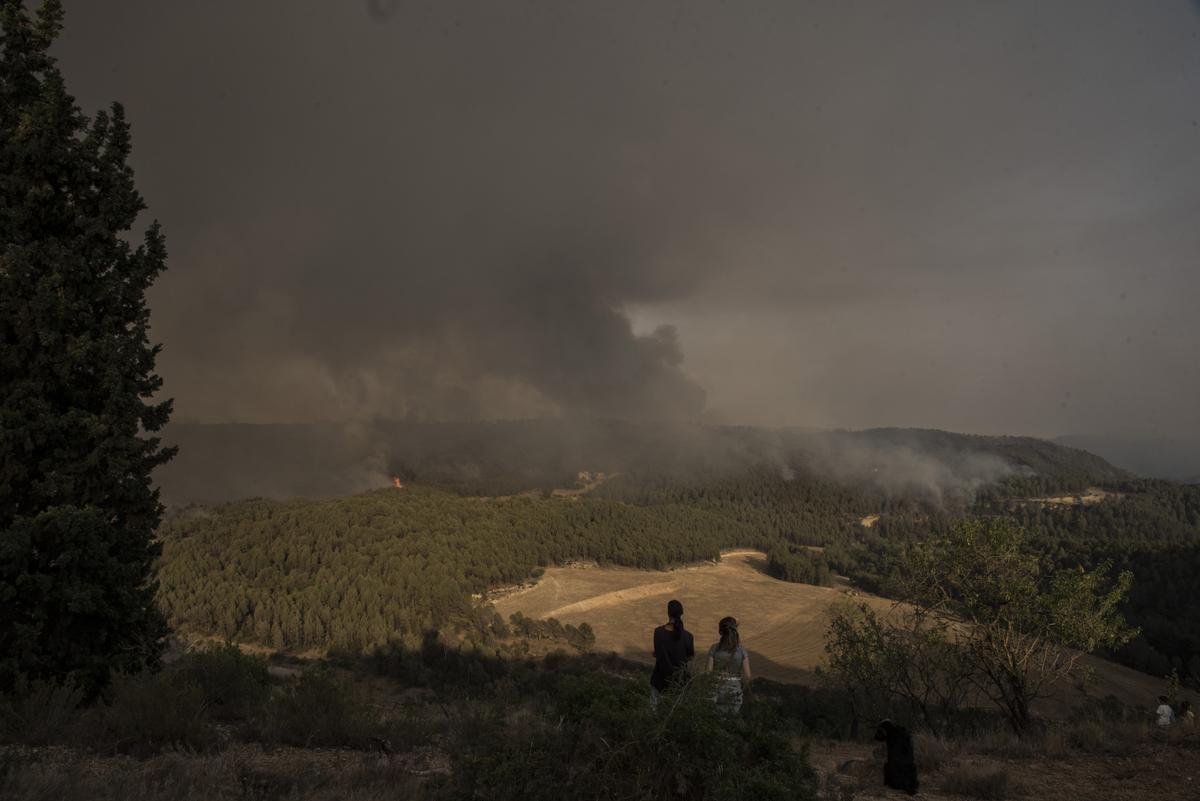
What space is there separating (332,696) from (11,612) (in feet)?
21.8

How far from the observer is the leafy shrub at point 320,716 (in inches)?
391

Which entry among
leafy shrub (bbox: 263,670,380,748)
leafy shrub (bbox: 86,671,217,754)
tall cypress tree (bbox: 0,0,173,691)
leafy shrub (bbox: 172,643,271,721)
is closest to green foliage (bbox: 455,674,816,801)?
leafy shrub (bbox: 263,670,380,748)

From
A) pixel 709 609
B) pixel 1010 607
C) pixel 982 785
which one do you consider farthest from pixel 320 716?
pixel 709 609

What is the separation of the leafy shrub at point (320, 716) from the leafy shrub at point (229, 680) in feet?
2.30

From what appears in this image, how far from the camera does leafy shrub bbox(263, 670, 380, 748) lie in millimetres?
9930

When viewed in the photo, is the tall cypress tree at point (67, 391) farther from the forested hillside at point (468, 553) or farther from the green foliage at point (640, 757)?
the forested hillside at point (468, 553)

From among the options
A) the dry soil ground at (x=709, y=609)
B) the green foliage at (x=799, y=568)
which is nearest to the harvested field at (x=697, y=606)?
the dry soil ground at (x=709, y=609)

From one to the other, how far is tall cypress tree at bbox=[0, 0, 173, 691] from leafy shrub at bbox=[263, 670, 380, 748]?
448 centimetres

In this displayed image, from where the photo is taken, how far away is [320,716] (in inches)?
402

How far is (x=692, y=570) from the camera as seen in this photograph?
5576 inches

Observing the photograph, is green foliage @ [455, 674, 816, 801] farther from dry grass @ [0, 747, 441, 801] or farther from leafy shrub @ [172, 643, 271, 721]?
leafy shrub @ [172, 643, 271, 721]

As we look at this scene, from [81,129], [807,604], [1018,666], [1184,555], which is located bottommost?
[807,604]

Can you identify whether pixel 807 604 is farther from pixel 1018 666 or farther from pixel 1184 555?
pixel 1018 666

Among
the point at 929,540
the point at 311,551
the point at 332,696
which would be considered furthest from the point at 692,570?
the point at 332,696
